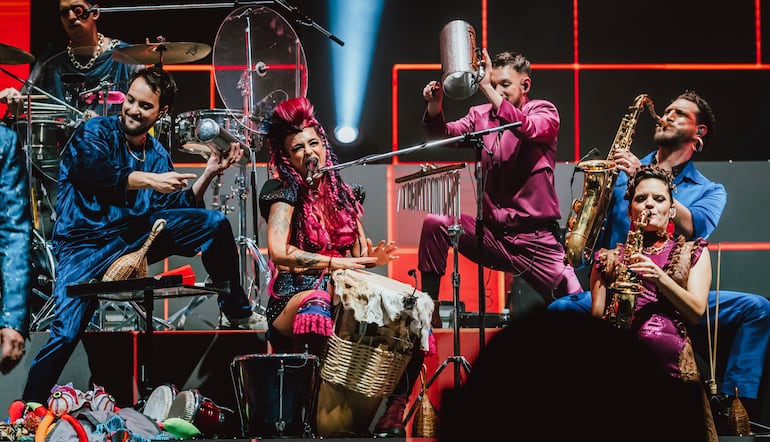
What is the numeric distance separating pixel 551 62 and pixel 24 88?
11.5 feet

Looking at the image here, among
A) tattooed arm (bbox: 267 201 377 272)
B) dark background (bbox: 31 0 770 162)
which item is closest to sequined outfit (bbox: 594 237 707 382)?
tattooed arm (bbox: 267 201 377 272)

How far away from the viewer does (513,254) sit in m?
6.11

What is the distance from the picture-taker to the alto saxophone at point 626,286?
16.0ft

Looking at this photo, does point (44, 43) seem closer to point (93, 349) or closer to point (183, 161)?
point (183, 161)

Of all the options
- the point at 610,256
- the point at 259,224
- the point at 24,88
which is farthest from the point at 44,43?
the point at 610,256

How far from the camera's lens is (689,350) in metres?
4.81

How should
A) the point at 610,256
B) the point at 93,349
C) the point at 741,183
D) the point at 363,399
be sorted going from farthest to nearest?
1. the point at 741,183
2. the point at 93,349
3. the point at 610,256
4. the point at 363,399

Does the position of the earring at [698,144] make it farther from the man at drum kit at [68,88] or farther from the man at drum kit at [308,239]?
the man at drum kit at [68,88]

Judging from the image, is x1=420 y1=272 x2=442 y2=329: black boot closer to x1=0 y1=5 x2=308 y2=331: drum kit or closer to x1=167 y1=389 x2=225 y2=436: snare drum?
x1=0 y1=5 x2=308 y2=331: drum kit

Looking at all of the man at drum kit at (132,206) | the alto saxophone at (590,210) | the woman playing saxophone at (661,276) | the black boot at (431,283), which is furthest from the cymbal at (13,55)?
the woman playing saxophone at (661,276)

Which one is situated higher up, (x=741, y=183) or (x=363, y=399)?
(x=741, y=183)

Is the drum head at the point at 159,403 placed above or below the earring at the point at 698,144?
below

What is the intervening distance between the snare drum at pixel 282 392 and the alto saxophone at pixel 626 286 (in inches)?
60.0

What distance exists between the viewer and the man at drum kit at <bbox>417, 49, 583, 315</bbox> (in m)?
5.98
